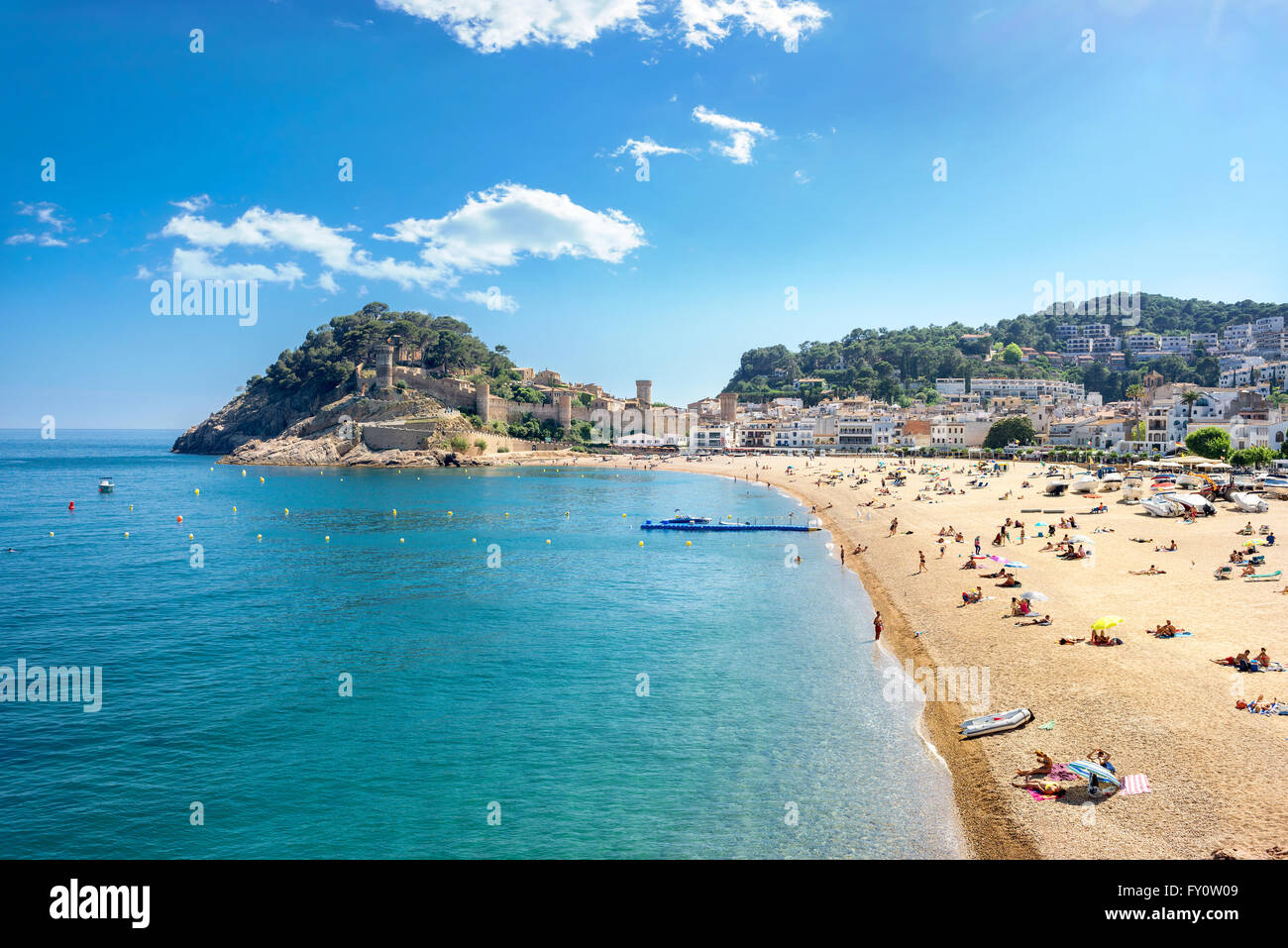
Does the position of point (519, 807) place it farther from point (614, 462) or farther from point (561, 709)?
point (614, 462)

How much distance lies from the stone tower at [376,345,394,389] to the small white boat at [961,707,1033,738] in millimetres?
107829

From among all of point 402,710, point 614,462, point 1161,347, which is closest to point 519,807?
point 402,710

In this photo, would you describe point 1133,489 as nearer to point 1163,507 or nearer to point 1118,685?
point 1163,507

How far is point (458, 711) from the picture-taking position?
54.4ft

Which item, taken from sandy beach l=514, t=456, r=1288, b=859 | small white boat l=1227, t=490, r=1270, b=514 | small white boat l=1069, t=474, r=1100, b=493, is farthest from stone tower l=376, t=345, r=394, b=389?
small white boat l=1227, t=490, r=1270, b=514

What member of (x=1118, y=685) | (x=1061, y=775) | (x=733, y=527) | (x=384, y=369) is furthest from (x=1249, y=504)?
(x=384, y=369)

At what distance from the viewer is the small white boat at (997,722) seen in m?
13.8

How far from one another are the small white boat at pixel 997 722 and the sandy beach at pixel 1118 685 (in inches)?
6.0

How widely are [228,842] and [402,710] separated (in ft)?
18.0

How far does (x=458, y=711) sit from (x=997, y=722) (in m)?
11.7

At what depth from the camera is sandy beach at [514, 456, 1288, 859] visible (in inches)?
405
